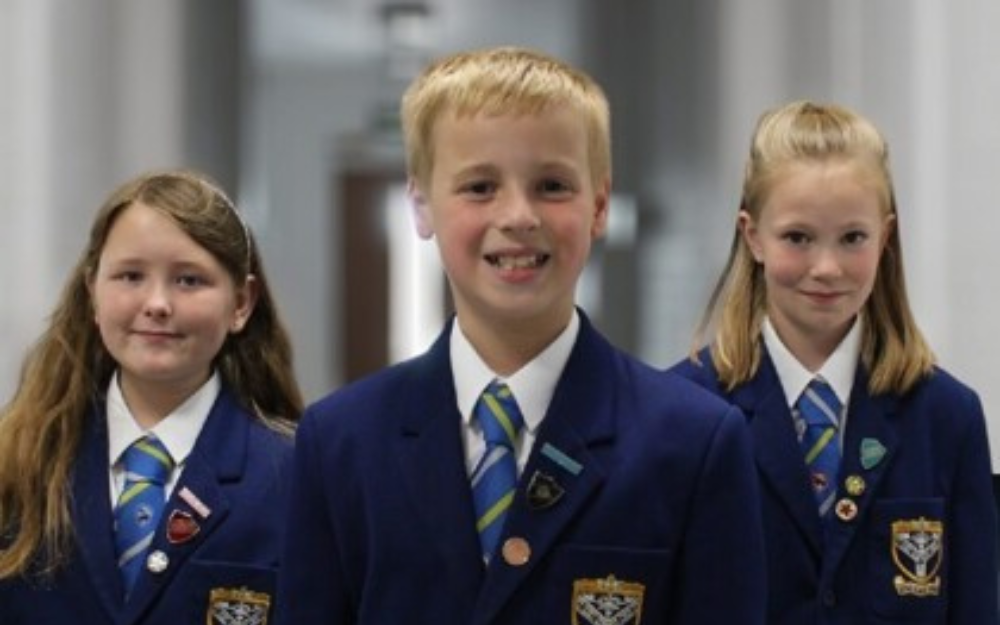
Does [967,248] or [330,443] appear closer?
[330,443]

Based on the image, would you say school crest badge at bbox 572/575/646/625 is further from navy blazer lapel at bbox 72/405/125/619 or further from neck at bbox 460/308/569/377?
navy blazer lapel at bbox 72/405/125/619

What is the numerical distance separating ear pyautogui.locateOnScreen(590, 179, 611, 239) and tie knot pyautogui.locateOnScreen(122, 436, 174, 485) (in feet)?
1.74

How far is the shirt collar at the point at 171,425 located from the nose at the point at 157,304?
0.37ft

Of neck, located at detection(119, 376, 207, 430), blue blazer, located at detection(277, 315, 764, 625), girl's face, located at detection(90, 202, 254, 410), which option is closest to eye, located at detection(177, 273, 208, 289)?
girl's face, located at detection(90, 202, 254, 410)

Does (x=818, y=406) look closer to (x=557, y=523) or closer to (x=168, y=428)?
(x=557, y=523)

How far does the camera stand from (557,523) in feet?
3.67

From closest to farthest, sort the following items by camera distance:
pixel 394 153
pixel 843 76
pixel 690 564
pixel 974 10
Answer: pixel 690 564 → pixel 974 10 → pixel 843 76 → pixel 394 153

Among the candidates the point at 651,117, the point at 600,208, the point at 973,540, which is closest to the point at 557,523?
the point at 600,208

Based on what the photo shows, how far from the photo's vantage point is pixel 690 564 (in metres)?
1.13

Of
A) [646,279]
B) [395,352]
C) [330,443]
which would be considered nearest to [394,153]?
[395,352]

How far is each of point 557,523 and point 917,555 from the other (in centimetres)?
43

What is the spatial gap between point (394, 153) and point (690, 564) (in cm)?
546

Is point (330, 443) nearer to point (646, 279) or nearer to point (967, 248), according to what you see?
point (967, 248)

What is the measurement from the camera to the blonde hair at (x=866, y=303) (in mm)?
1419
